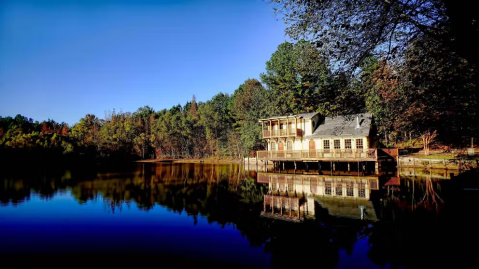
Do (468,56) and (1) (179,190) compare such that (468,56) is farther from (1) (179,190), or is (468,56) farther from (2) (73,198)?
(2) (73,198)

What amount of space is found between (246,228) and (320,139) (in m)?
23.2

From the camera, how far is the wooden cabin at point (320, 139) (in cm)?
2839

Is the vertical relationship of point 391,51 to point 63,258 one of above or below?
above

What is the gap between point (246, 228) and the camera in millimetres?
12242

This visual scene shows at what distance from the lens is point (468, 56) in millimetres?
4559

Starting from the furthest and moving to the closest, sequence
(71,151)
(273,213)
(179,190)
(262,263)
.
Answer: (71,151), (179,190), (273,213), (262,263)

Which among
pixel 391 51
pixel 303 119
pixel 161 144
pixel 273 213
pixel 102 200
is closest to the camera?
pixel 391 51

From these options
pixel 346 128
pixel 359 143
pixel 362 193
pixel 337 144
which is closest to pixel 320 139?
pixel 337 144

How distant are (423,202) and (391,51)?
12.5 meters

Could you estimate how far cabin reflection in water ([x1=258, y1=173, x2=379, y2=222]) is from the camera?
557 inches

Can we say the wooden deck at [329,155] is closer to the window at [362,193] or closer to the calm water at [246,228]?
the calm water at [246,228]

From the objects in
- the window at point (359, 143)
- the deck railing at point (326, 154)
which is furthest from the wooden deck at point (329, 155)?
the window at point (359, 143)

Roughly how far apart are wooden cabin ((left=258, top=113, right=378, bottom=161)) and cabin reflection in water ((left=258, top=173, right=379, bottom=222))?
3003 mm

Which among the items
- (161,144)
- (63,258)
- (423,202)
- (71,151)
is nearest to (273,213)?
(423,202)
